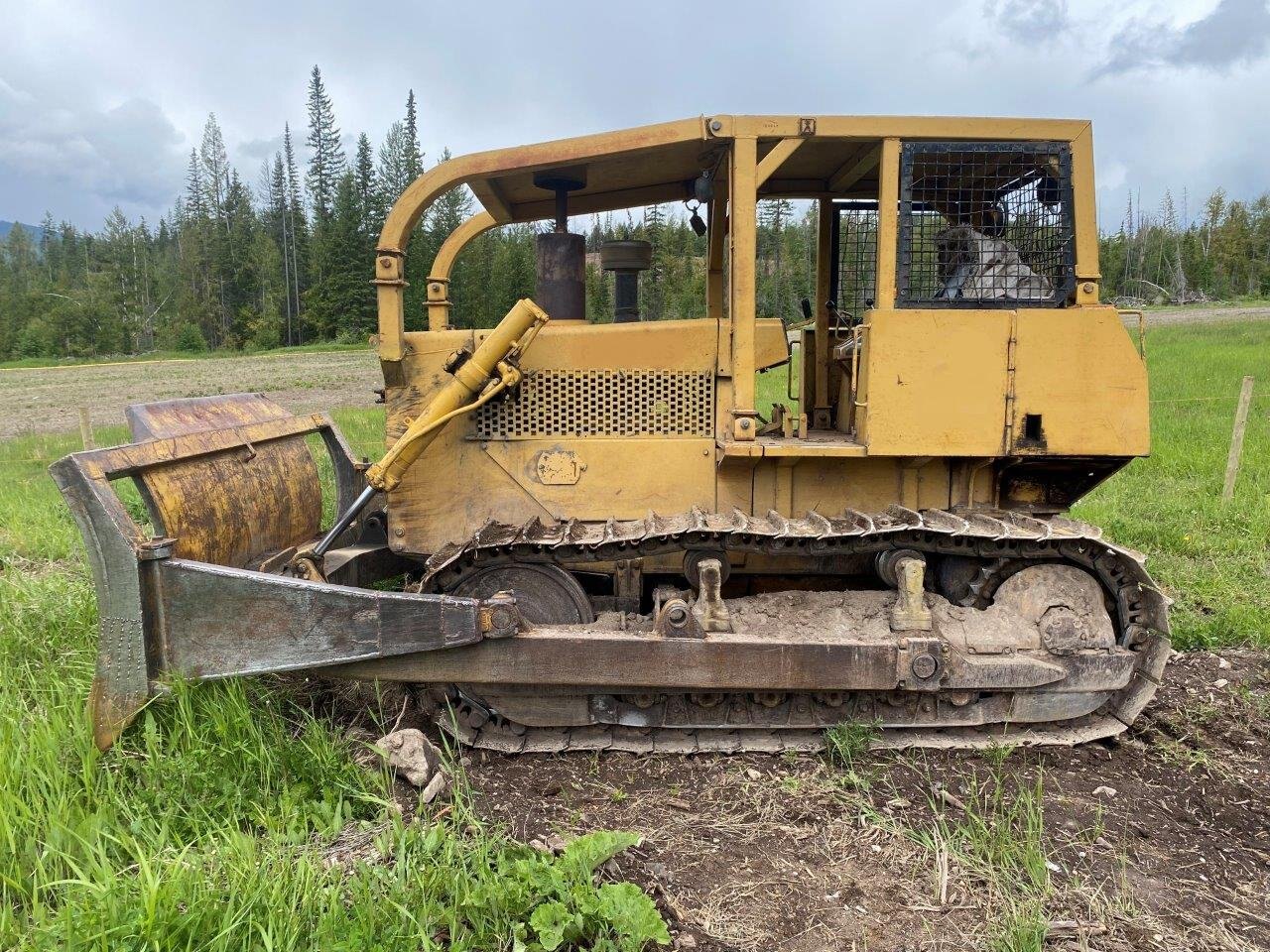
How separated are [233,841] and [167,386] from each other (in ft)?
102

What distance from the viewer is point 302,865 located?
105 inches

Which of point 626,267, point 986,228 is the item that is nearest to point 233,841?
point 626,267

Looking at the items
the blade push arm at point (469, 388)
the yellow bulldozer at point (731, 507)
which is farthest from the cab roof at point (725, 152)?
the blade push arm at point (469, 388)

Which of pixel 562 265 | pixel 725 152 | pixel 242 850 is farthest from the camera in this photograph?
pixel 562 265

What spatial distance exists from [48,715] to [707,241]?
153 inches

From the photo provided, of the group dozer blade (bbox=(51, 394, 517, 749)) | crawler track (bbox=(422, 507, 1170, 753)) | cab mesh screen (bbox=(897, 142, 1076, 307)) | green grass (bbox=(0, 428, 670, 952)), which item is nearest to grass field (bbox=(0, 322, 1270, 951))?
green grass (bbox=(0, 428, 670, 952))

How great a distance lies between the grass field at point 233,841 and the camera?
247 cm

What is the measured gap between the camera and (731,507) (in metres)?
4.19

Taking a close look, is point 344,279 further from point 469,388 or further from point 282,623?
point 282,623

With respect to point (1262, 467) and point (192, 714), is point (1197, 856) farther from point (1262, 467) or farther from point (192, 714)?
point (1262, 467)

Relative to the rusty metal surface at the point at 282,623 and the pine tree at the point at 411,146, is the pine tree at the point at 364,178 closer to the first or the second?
the pine tree at the point at 411,146

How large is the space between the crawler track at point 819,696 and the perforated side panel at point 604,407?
51 centimetres

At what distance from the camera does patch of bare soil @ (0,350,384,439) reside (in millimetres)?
21688

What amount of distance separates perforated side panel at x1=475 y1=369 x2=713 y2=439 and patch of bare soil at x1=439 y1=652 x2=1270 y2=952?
1480mm
